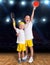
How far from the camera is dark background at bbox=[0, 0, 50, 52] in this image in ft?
14.0

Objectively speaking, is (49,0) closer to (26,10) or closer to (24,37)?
(26,10)

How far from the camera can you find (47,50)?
15.1ft

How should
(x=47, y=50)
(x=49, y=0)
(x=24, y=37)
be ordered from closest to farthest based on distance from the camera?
(x=24, y=37) → (x=49, y=0) → (x=47, y=50)

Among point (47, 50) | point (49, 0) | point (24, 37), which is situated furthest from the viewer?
point (47, 50)

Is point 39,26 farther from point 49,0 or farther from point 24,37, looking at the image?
point 24,37

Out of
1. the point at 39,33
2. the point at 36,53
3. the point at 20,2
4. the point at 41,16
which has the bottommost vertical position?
the point at 36,53

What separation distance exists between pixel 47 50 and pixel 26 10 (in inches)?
42.0

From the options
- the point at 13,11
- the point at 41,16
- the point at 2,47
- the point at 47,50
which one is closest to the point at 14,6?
the point at 13,11

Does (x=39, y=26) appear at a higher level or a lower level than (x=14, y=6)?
lower

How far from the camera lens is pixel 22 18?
429 centimetres

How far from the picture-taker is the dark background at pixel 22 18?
168 inches

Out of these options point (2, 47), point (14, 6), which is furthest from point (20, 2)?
point (2, 47)

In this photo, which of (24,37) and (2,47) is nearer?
(24,37)

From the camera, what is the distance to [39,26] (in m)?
4.30
